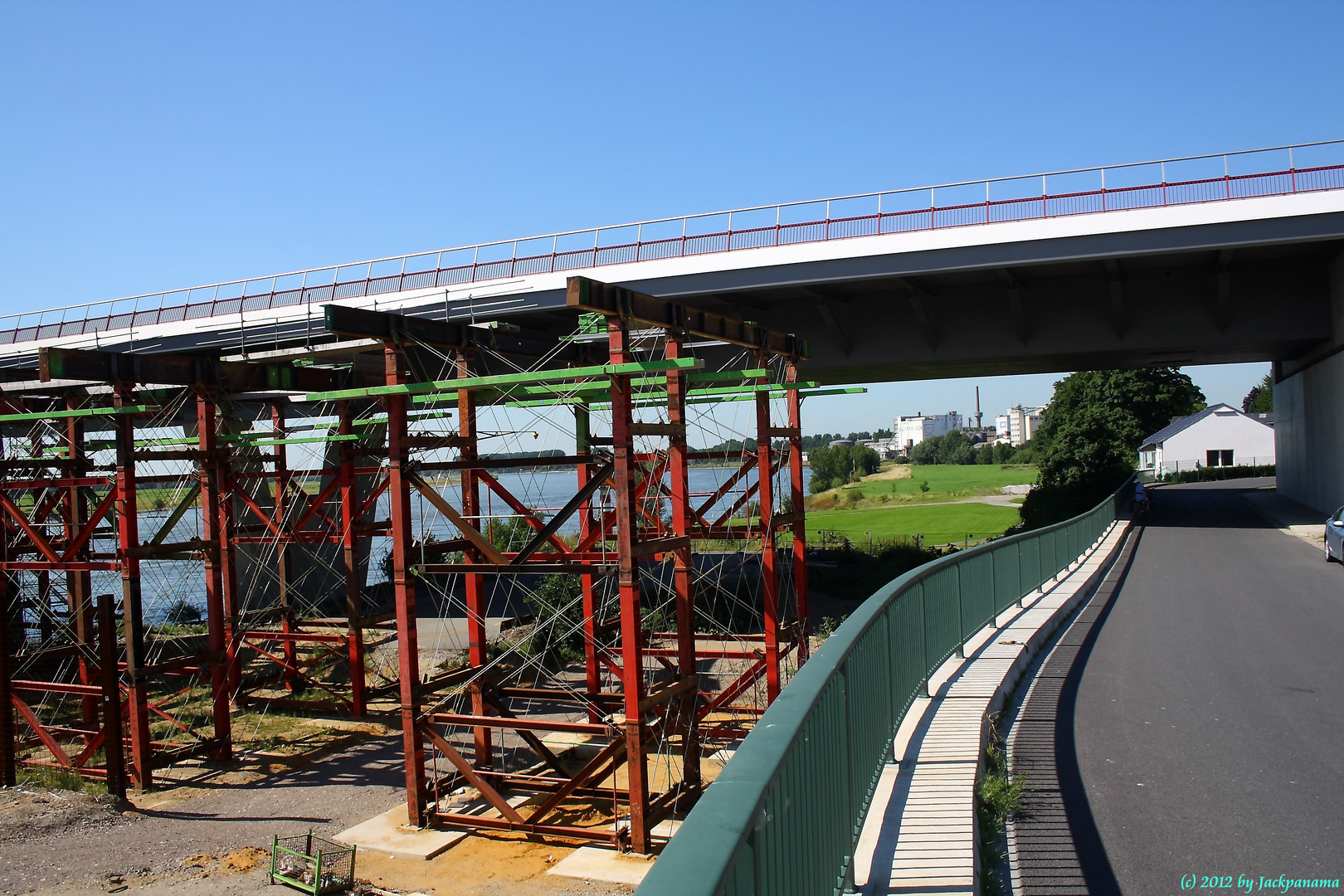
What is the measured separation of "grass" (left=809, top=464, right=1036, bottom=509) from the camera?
291 ft

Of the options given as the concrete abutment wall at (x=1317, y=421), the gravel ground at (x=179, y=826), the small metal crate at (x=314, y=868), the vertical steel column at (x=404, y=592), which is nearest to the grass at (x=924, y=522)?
the concrete abutment wall at (x=1317, y=421)

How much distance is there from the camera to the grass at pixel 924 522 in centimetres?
5194

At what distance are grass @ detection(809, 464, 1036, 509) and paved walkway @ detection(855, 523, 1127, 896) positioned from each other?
245ft

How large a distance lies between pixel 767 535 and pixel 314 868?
7.28m

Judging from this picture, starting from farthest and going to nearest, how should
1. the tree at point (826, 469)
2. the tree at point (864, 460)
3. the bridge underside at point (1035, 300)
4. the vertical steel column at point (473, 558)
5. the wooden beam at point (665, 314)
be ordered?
the tree at point (864, 460)
the tree at point (826, 469)
the bridge underside at point (1035, 300)
the vertical steel column at point (473, 558)
the wooden beam at point (665, 314)

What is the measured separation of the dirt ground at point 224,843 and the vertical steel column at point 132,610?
2.19ft

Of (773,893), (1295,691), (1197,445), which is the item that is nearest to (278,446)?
(1295,691)

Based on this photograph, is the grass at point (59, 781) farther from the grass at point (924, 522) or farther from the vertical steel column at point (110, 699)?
the grass at point (924, 522)

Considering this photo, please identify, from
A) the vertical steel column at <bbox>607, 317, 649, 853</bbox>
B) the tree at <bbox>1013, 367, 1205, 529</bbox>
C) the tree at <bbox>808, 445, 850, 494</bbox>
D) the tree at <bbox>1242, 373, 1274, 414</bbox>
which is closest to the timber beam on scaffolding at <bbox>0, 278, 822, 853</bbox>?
the vertical steel column at <bbox>607, 317, 649, 853</bbox>

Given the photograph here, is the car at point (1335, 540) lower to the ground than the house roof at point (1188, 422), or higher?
lower

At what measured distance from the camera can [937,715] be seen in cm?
764

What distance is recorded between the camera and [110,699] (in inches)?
553

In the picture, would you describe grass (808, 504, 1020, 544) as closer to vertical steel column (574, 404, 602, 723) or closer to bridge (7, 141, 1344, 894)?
bridge (7, 141, 1344, 894)

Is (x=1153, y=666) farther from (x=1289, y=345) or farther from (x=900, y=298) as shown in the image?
(x=1289, y=345)
